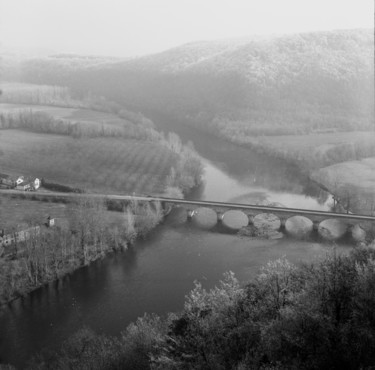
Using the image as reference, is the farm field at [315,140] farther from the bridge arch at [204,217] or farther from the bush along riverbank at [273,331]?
the bush along riverbank at [273,331]

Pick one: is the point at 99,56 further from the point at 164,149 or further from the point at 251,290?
the point at 251,290

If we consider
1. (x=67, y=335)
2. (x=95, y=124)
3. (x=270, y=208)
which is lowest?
(x=67, y=335)

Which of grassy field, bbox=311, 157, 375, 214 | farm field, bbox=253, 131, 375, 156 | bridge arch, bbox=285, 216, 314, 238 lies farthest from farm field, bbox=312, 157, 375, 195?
bridge arch, bbox=285, 216, 314, 238

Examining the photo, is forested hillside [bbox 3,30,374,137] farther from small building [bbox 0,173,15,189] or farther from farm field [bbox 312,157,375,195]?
small building [bbox 0,173,15,189]

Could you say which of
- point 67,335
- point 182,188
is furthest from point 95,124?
point 67,335

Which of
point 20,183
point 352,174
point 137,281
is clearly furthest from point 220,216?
point 352,174

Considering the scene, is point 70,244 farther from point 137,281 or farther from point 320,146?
point 320,146
